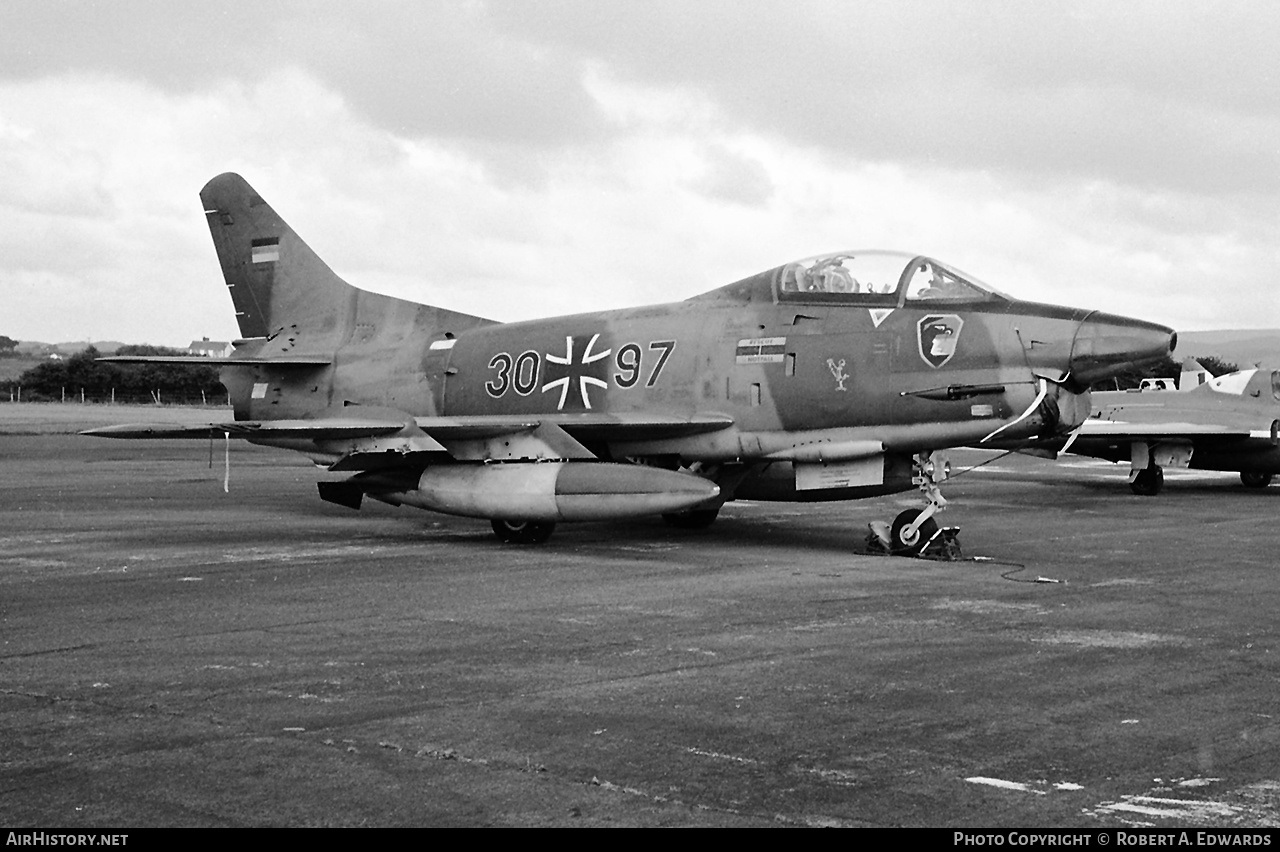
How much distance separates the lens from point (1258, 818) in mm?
4770

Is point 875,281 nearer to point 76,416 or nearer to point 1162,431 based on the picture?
point 1162,431

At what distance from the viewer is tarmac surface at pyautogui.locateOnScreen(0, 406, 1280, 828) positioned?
5.05m

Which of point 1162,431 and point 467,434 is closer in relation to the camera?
point 467,434

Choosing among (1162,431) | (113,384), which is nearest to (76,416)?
(113,384)

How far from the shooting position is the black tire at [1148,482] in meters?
24.8

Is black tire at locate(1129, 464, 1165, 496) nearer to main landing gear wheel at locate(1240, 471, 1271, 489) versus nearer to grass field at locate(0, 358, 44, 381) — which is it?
main landing gear wheel at locate(1240, 471, 1271, 489)

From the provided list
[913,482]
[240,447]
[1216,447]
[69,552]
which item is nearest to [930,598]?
[913,482]

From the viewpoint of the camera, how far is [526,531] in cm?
1488

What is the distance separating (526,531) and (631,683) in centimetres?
776

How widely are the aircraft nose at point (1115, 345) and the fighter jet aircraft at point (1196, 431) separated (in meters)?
12.0

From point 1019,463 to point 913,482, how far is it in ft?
73.3

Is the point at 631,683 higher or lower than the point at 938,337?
lower

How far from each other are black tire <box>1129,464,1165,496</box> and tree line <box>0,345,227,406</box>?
165ft

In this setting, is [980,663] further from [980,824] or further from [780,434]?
[780,434]
